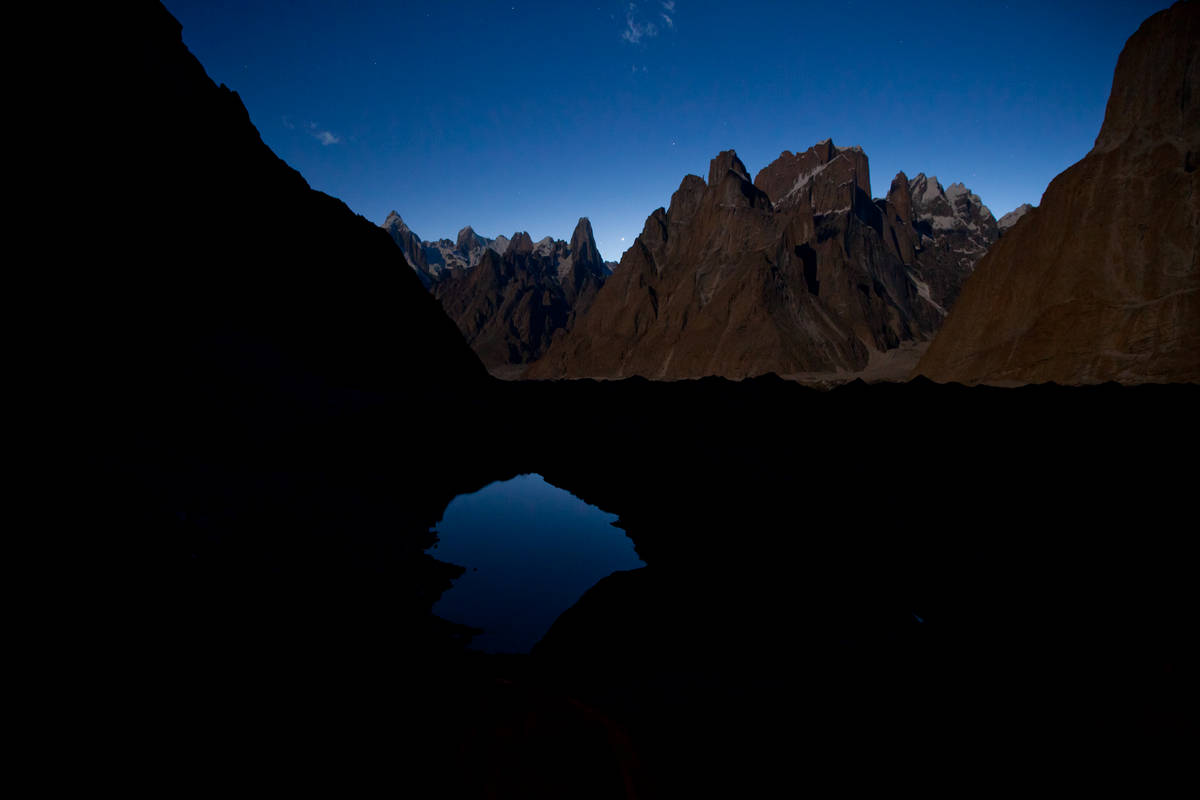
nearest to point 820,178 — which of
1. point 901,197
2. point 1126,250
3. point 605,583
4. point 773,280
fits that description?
point 901,197

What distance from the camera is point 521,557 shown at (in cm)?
1786

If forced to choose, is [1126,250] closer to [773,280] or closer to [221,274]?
[221,274]

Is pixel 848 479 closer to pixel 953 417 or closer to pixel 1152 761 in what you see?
pixel 953 417

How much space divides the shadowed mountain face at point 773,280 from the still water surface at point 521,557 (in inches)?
3195

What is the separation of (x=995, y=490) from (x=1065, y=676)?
1691cm

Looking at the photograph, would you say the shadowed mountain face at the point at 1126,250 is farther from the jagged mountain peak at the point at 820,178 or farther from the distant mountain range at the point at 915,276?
the jagged mountain peak at the point at 820,178

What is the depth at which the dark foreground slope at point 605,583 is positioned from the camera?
400 centimetres

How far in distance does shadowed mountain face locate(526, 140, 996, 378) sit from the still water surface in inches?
3195


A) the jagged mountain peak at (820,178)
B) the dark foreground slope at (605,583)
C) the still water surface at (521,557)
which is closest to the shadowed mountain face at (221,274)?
the dark foreground slope at (605,583)

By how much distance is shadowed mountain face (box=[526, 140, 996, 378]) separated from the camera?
106 metres

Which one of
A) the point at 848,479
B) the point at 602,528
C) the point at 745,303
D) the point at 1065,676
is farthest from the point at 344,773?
the point at 745,303

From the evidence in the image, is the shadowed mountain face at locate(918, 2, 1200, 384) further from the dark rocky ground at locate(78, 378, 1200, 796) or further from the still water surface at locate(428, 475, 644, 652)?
the still water surface at locate(428, 475, 644, 652)

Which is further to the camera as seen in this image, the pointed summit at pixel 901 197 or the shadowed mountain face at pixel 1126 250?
the pointed summit at pixel 901 197

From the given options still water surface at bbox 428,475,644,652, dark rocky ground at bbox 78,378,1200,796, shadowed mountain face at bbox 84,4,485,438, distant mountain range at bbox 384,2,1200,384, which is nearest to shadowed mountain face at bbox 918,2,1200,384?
distant mountain range at bbox 384,2,1200,384
